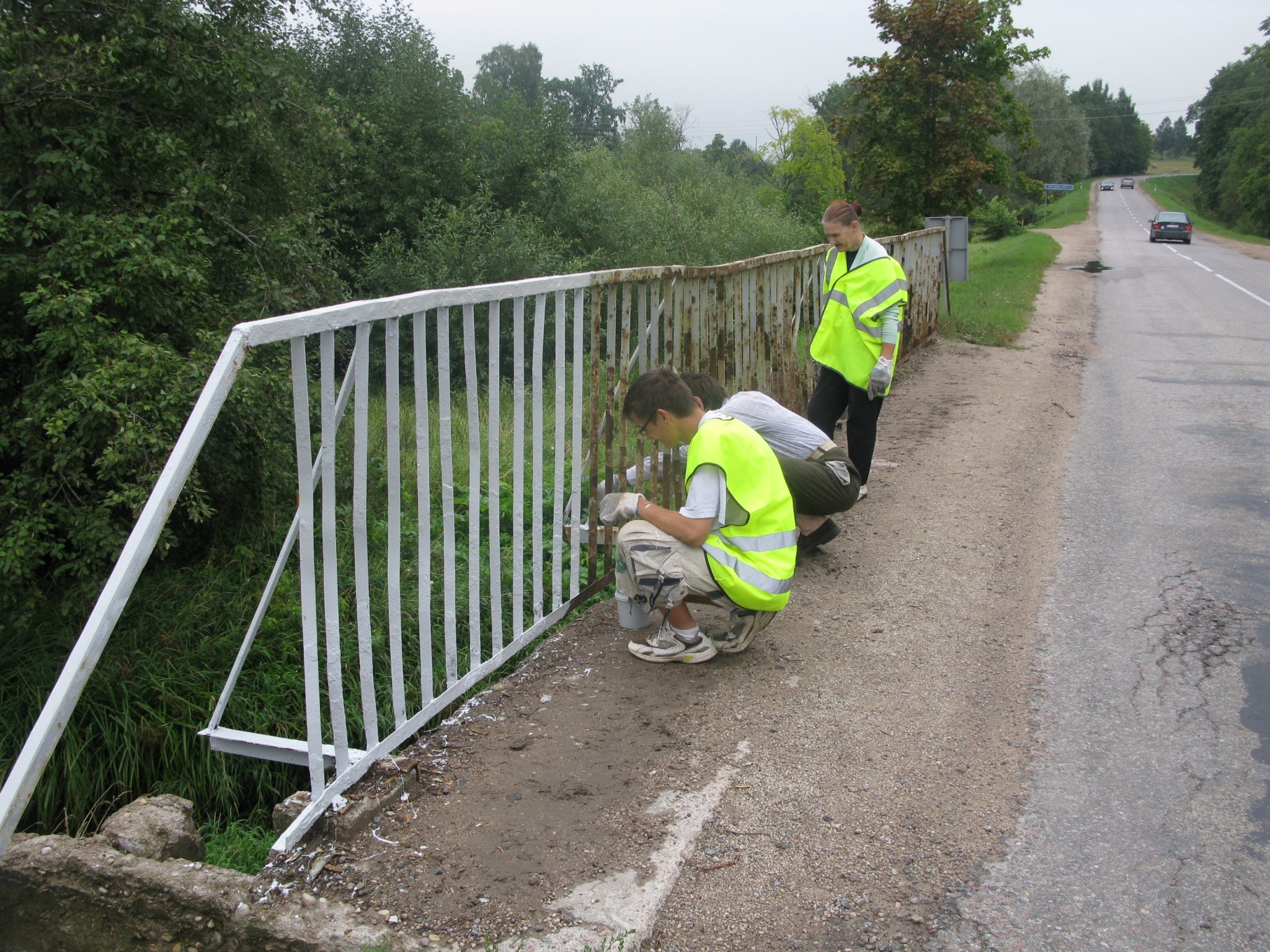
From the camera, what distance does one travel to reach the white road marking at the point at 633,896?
2.46 meters

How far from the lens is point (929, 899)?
106 inches

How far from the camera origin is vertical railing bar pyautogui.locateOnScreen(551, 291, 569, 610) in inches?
160

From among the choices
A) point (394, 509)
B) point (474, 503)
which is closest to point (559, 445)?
point (474, 503)

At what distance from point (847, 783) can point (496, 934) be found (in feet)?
4.13

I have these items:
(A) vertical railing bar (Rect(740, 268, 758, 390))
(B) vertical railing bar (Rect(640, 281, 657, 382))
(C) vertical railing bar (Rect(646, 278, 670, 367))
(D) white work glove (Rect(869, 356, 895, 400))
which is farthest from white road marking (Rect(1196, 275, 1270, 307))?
(B) vertical railing bar (Rect(640, 281, 657, 382))

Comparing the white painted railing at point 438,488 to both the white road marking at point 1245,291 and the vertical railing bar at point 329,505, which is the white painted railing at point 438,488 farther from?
the white road marking at point 1245,291

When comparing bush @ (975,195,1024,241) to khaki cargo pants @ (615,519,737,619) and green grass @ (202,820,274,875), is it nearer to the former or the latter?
khaki cargo pants @ (615,519,737,619)

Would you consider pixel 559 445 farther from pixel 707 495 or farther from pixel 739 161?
pixel 739 161

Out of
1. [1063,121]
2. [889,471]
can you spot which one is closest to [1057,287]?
[889,471]

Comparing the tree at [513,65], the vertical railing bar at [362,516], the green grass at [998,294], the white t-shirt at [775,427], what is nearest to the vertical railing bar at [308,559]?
the vertical railing bar at [362,516]

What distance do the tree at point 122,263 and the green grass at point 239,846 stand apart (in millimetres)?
1403

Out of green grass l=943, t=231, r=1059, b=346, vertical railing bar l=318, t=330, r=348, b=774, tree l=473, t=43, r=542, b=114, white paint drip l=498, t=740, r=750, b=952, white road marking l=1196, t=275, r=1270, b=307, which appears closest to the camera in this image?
white paint drip l=498, t=740, r=750, b=952

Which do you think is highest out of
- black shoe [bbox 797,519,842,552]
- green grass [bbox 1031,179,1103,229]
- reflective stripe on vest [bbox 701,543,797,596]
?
green grass [bbox 1031,179,1103,229]

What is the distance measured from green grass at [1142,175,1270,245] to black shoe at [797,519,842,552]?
44337 millimetres
